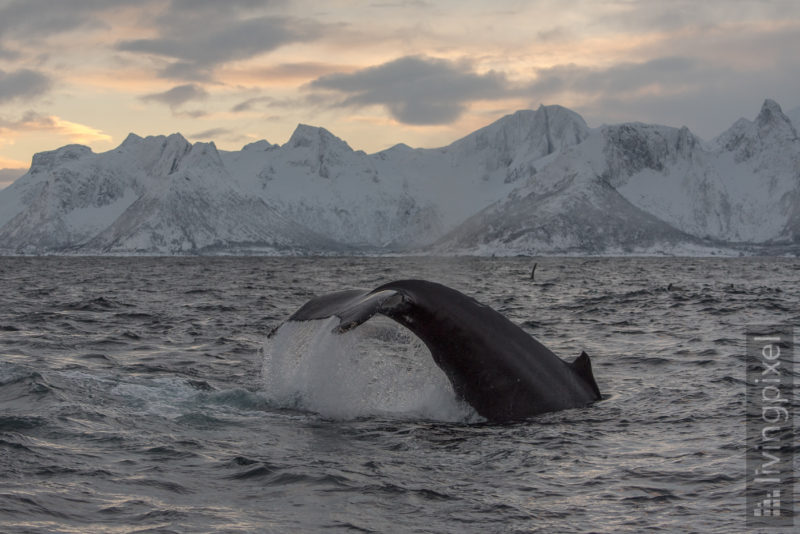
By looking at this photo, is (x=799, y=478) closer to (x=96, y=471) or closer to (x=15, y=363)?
(x=96, y=471)

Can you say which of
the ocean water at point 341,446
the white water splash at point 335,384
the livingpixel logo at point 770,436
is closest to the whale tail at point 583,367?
the ocean water at point 341,446

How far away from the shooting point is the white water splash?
9742mm

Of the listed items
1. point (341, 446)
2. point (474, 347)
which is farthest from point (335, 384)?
point (474, 347)

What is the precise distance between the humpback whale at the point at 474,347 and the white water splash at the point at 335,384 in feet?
1.48

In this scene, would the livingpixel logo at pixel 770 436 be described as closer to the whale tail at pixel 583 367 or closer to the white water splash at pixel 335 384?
the whale tail at pixel 583 367

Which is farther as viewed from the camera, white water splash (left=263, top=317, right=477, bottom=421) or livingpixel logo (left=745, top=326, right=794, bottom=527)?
white water splash (left=263, top=317, right=477, bottom=421)

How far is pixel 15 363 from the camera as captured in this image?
13.9m

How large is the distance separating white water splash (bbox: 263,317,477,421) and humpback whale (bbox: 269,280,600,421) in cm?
45

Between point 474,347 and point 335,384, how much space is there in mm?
2446

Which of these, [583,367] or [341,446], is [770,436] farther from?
[341,446]

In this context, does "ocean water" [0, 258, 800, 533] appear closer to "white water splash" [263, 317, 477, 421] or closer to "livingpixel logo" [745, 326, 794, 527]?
"white water splash" [263, 317, 477, 421]

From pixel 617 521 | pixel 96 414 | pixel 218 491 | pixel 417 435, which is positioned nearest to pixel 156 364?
pixel 96 414

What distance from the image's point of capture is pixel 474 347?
28.3 feet

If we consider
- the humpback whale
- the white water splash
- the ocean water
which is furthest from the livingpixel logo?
the white water splash
